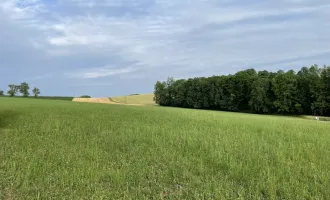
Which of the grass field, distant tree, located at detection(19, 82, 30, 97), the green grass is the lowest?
the green grass

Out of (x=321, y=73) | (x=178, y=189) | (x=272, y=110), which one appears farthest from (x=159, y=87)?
(x=178, y=189)

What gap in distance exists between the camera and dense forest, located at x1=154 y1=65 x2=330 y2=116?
7694 centimetres

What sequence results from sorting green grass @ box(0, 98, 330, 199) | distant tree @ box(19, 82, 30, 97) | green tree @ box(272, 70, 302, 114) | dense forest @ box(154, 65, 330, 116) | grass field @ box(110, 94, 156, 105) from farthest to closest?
distant tree @ box(19, 82, 30, 97), grass field @ box(110, 94, 156, 105), green tree @ box(272, 70, 302, 114), dense forest @ box(154, 65, 330, 116), green grass @ box(0, 98, 330, 199)

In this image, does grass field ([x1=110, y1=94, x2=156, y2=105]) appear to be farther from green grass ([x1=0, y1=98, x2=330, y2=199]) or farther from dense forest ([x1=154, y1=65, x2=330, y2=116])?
green grass ([x1=0, y1=98, x2=330, y2=199])

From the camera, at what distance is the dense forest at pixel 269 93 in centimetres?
7694

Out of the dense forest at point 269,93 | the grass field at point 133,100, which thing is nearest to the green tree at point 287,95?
the dense forest at point 269,93

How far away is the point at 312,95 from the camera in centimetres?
7612

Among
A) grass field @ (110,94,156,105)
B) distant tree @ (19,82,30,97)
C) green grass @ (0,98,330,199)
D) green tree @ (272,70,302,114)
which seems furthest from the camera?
distant tree @ (19,82,30,97)

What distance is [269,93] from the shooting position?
83375mm

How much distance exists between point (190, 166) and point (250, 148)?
11.9 feet

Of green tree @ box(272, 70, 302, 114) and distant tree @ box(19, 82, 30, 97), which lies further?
distant tree @ box(19, 82, 30, 97)

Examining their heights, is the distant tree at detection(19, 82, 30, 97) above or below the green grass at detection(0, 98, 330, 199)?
above

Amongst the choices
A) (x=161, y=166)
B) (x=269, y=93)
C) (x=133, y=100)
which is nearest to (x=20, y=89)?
(x=133, y=100)

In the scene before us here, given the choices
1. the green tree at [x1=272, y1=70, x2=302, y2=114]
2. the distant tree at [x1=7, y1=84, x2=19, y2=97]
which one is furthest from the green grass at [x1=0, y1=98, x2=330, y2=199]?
the distant tree at [x1=7, y1=84, x2=19, y2=97]
